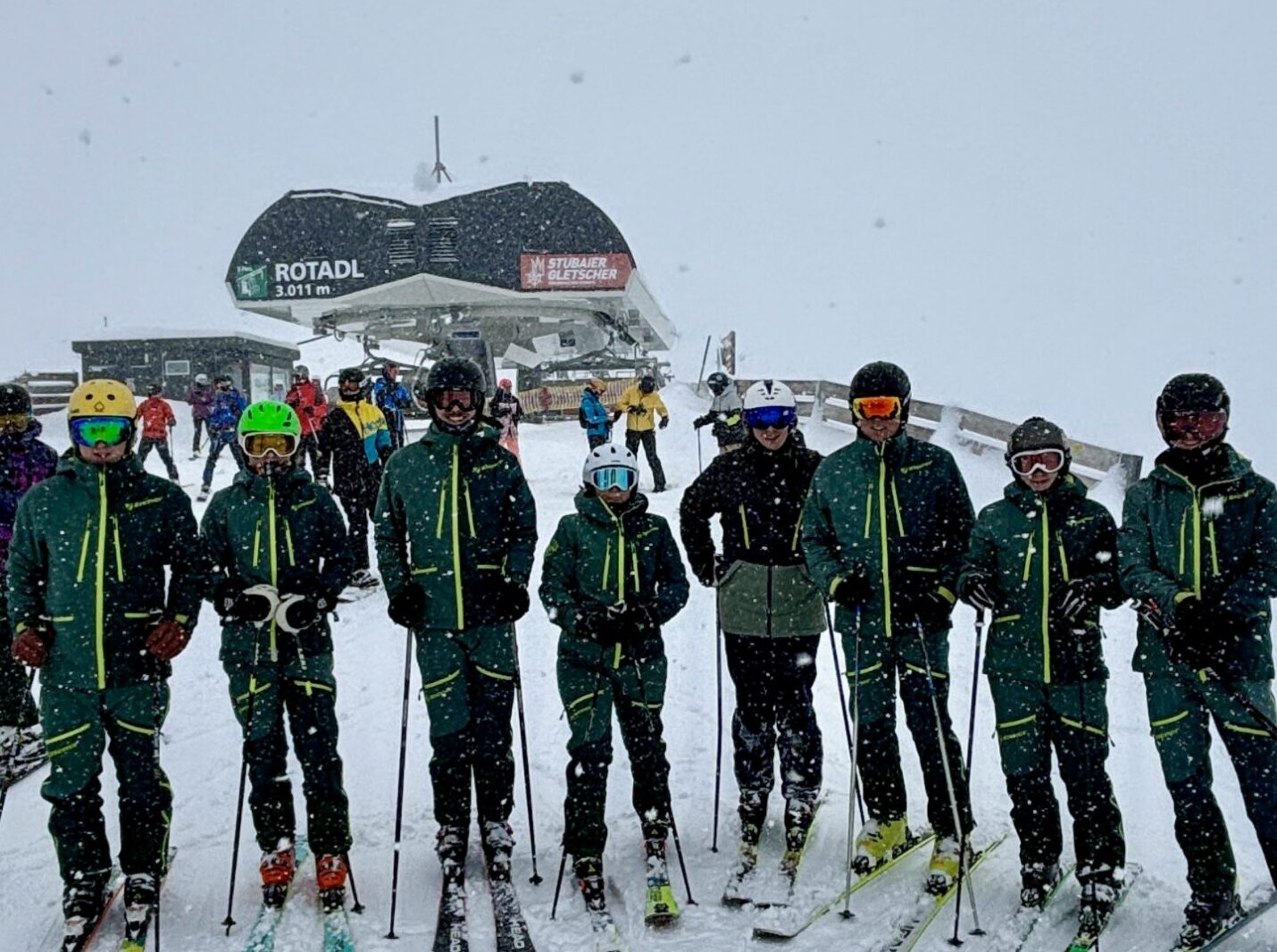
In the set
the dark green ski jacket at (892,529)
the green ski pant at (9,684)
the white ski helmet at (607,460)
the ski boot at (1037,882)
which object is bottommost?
the ski boot at (1037,882)

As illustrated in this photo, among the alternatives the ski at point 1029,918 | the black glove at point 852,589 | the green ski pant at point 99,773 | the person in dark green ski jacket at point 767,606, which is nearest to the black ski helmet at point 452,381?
the person in dark green ski jacket at point 767,606

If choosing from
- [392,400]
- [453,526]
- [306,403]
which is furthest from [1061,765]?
[306,403]

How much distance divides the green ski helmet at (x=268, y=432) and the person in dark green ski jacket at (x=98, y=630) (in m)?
0.40

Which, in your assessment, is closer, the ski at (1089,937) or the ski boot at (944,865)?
the ski at (1089,937)

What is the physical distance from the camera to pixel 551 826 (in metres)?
4.46

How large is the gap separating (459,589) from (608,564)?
0.62m

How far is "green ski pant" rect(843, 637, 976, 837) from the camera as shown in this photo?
379 cm

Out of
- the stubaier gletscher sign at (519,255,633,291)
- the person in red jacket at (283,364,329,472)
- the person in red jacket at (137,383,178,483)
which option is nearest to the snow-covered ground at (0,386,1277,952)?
the person in red jacket at (283,364,329,472)

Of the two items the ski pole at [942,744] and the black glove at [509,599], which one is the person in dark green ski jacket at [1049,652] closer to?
the ski pole at [942,744]

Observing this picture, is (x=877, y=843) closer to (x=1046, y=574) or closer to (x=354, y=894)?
(x=1046, y=574)

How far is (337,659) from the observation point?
675cm

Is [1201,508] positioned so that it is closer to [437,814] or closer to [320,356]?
[437,814]

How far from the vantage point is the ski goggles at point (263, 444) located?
379 cm

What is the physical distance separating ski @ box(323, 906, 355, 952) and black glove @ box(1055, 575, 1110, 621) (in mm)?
2855
